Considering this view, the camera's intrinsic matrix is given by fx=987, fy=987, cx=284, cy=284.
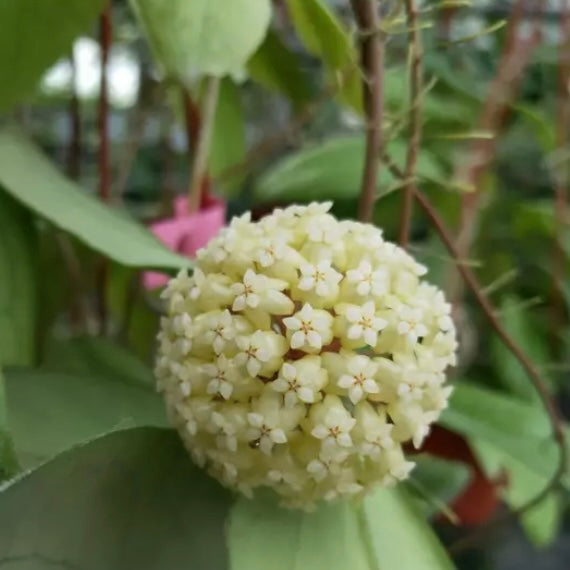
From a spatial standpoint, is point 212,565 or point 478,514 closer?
point 212,565

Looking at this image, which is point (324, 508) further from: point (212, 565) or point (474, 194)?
point (474, 194)

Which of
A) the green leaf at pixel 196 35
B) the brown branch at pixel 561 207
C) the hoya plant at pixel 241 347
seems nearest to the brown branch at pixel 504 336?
the hoya plant at pixel 241 347

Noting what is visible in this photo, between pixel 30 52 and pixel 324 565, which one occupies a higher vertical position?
pixel 30 52

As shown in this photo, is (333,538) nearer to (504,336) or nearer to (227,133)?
(504,336)

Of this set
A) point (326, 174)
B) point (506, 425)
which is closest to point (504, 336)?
point (506, 425)

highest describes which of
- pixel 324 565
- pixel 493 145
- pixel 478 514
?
pixel 493 145

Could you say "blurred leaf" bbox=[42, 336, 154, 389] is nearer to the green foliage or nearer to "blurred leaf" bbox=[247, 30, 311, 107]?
the green foliage

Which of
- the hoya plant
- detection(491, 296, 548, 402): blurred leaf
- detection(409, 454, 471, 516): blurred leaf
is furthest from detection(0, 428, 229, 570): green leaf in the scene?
detection(491, 296, 548, 402): blurred leaf

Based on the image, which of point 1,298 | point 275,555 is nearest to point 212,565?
point 275,555
